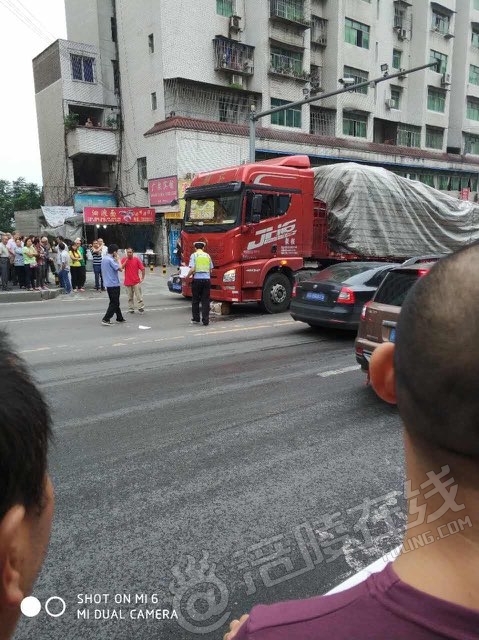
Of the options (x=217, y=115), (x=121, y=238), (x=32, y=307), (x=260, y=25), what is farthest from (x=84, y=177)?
(x=32, y=307)

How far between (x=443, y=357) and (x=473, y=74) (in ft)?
172

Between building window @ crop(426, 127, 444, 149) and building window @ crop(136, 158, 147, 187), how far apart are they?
2476cm

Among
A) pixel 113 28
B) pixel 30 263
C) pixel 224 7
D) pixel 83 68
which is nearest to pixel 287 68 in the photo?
pixel 224 7

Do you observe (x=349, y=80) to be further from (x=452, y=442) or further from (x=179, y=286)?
(x=452, y=442)

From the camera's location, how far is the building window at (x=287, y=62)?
30578 millimetres

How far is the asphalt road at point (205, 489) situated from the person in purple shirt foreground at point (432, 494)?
0.84m

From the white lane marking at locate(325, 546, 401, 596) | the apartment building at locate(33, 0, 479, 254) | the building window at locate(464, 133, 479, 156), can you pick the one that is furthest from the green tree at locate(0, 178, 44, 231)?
the white lane marking at locate(325, 546, 401, 596)

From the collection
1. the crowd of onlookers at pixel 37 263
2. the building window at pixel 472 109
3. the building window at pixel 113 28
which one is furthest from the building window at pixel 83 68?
the building window at pixel 472 109

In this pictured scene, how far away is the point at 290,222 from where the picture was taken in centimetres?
1191

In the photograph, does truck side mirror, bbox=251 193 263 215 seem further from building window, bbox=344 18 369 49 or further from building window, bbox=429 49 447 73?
building window, bbox=429 49 447 73

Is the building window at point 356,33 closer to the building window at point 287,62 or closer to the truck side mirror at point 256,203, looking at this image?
the building window at point 287,62

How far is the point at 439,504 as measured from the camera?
88 centimetres

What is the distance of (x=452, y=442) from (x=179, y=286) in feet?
45.7

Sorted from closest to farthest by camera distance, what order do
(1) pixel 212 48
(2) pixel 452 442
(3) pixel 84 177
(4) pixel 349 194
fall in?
(2) pixel 452 442 → (4) pixel 349 194 → (1) pixel 212 48 → (3) pixel 84 177
